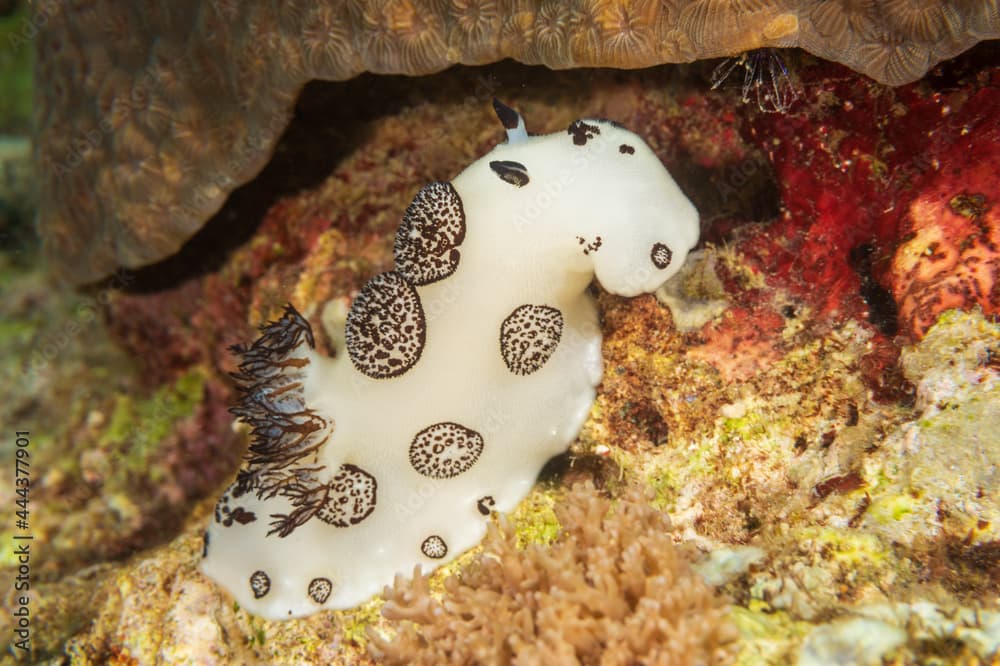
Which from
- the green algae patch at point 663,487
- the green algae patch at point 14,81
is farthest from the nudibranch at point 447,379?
the green algae patch at point 14,81

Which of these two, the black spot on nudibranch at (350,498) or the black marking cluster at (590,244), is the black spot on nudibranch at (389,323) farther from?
the black marking cluster at (590,244)

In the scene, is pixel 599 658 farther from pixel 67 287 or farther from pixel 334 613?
pixel 67 287

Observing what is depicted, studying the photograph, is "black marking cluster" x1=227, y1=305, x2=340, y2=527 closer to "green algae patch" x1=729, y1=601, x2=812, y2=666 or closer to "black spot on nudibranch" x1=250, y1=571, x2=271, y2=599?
"black spot on nudibranch" x1=250, y1=571, x2=271, y2=599

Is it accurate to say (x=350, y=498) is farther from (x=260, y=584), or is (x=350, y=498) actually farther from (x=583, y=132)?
(x=583, y=132)

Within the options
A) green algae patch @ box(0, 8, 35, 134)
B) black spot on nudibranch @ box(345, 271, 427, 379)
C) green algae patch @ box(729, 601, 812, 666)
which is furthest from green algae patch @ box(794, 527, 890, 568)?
green algae patch @ box(0, 8, 35, 134)

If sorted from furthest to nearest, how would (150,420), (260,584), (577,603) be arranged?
(150,420) → (260,584) → (577,603)

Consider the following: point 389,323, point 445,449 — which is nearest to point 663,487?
point 445,449
